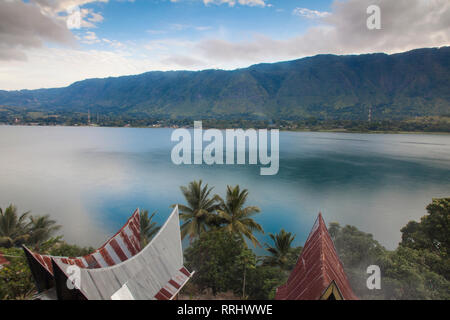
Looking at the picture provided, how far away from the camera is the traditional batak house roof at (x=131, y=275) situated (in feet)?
19.2

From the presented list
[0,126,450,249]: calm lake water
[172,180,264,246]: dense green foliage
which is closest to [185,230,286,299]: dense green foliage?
[172,180,264,246]: dense green foliage

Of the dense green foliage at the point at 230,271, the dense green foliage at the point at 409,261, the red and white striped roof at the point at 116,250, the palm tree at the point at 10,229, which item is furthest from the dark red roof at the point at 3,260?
the dense green foliage at the point at 409,261

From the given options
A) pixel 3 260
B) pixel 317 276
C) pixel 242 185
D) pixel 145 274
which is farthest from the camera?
pixel 242 185

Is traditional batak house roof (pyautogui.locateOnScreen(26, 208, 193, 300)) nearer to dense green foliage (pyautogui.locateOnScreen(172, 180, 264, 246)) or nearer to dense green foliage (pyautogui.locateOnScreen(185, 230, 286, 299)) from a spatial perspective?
dense green foliage (pyautogui.locateOnScreen(185, 230, 286, 299))

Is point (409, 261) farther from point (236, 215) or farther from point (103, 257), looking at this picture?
point (103, 257)

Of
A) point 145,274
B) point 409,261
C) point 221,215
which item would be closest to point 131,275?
point 145,274

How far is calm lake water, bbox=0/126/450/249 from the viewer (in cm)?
3114

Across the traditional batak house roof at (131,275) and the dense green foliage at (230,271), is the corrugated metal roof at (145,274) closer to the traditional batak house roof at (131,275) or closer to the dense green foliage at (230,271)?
the traditional batak house roof at (131,275)

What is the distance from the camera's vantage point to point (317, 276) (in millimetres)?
6023

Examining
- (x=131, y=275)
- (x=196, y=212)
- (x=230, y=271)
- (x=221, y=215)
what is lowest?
(x=230, y=271)

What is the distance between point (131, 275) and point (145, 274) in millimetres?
556

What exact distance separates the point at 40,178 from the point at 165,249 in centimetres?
4956
